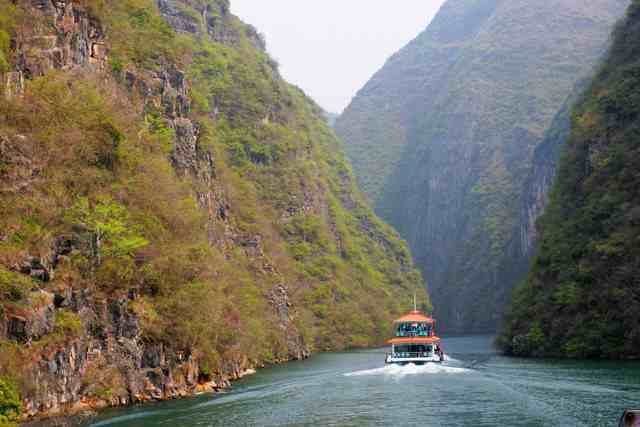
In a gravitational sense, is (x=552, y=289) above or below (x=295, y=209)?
below

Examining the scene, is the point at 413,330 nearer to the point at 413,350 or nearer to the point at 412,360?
the point at 413,350

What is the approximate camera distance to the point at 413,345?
71.4 metres

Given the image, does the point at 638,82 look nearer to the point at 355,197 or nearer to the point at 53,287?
the point at 53,287

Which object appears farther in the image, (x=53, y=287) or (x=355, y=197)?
(x=355, y=197)

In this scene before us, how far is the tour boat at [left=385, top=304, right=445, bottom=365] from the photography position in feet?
227

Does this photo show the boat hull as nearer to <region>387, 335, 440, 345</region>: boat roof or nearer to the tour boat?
the tour boat

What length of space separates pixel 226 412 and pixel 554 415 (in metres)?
17.8

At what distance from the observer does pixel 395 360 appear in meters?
69.5

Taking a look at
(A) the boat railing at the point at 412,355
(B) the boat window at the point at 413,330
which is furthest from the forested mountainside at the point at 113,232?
(B) the boat window at the point at 413,330

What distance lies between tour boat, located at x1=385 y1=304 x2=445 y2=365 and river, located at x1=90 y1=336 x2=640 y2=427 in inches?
200

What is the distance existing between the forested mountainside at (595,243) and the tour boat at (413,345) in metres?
15.8

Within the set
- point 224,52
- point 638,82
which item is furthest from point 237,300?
point 224,52

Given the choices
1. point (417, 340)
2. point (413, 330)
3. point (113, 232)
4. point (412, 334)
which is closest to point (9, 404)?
Answer: point (113, 232)

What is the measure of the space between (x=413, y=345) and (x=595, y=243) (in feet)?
77.6
